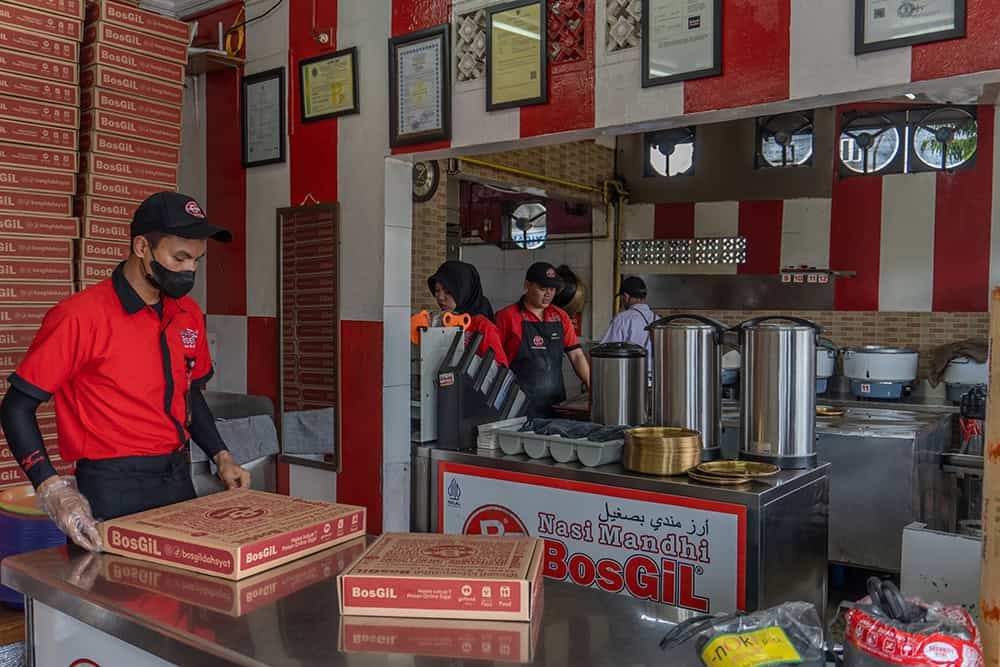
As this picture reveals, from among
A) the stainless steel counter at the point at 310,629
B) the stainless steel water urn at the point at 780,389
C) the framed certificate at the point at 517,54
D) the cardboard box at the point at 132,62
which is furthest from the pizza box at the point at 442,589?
the cardboard box at the point at 132,62

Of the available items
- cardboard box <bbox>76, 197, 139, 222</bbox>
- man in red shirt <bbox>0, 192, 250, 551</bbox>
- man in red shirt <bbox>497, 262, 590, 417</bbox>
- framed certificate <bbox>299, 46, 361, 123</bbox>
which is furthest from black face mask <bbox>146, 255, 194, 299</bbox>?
man in red shirt <bbox>497, 262, 590, 417</bbox>

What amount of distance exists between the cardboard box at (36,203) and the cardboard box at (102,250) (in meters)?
0.14

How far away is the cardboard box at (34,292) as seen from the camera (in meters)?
3.32

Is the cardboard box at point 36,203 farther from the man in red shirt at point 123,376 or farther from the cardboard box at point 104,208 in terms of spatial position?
the man in red shirt at point 123,376

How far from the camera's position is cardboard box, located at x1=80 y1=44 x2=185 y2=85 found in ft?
11.8

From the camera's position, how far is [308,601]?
5.55 ft

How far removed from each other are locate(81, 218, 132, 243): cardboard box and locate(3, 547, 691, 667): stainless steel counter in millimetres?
2022

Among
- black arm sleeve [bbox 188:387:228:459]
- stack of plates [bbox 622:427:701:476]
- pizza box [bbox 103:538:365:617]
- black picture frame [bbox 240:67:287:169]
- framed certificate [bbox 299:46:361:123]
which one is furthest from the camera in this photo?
black picture frame [bbox 240:67:287:169]

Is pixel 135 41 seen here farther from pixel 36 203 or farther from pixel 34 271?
pixel 34 271

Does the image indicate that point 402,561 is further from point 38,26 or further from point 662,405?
point 38,26

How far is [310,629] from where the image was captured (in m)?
1.56

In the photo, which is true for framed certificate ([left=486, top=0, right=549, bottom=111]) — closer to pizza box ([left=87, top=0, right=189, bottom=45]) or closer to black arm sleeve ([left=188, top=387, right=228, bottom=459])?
pizza box ([left=87, top=0, right=189, bottom=45])

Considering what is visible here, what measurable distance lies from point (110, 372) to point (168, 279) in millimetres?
301

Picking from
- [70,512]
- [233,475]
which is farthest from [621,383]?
[70,512]
